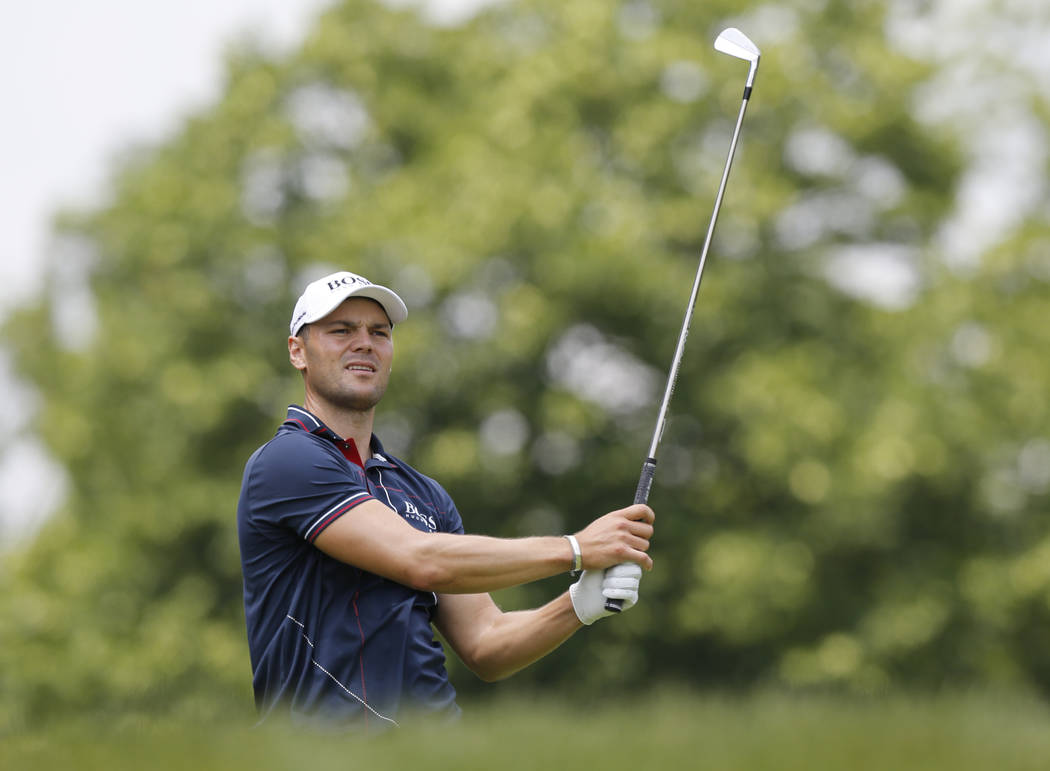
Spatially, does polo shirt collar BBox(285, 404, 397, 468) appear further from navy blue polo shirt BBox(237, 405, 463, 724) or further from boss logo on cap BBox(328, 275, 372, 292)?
boss logo on cap BBox(328, 275, 372, 292)

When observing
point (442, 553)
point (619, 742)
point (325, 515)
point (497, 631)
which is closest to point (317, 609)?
point (325, 515)

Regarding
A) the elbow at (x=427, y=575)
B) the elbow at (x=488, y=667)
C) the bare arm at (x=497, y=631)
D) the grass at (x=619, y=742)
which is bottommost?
the grass at (x=619, y=742)

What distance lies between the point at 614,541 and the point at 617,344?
1855cm

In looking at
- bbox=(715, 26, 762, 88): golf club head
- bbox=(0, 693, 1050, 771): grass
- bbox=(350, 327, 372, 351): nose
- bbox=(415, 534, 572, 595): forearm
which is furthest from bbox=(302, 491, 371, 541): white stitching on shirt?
bbox=(715, 26, 762, 88): golf club head

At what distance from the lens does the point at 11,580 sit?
81.6 ft

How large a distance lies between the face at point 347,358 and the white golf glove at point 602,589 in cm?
→ 89

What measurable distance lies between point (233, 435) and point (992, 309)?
1203cm

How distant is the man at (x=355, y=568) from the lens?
4.37 meters

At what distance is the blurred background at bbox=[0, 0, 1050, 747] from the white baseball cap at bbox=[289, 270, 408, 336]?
15745mm

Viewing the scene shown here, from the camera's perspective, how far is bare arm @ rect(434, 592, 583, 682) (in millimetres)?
4922

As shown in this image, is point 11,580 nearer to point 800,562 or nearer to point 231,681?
point 231,681

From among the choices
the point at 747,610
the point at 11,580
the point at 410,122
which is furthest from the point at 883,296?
the point at 11,580

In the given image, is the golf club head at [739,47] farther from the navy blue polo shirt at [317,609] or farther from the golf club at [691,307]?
the navy blue polo shirt at [317,609]

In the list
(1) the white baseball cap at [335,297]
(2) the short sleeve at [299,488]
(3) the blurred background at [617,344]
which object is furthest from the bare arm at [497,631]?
(3) the blurred background at [617,344]
